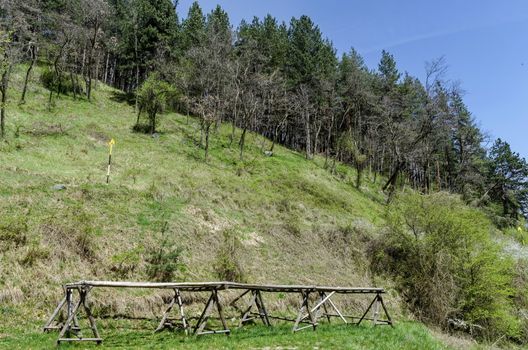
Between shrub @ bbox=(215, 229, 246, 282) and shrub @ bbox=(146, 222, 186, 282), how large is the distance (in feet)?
6.25

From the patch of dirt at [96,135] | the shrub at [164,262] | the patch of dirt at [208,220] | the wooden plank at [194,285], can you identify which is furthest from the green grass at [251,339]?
the patch of dirt at [96,135]

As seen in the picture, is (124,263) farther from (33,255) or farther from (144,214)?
(144,214)

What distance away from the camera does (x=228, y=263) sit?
20953 mm

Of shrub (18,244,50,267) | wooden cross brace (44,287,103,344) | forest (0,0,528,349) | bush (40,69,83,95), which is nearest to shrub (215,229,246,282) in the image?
forest (0,0,528,349)

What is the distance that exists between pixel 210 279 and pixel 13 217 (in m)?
8.76

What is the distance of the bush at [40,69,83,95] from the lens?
51.4 meters

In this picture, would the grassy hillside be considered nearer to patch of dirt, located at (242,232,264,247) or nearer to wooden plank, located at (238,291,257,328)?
patch of dirt, located at (242,232,264,247)

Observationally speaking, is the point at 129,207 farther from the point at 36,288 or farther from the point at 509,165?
the point at 509,165

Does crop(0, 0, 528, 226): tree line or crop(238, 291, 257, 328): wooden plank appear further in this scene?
crop(0, 0, 528, 226): tree line

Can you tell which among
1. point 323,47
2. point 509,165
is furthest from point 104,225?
point 509,165

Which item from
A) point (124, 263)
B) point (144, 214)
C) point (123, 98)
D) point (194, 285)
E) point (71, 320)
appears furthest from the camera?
point (123, 98)

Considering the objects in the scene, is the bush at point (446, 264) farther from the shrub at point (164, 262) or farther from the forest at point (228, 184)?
the shrub at point (164, 262)

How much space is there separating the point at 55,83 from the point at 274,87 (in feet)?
90.6

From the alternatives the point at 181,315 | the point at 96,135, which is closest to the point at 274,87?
the point at 96,135
